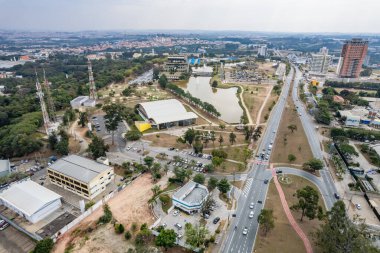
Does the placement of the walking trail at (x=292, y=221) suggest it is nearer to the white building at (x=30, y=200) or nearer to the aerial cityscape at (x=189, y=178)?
the aerial cityscape at (x=189, y=178)

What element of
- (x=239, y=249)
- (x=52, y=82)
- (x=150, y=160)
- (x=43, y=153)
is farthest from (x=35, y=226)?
(x=52, y=82)

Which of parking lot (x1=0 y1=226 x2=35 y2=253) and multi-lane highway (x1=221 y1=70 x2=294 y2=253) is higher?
multi-lane highway (x1=221 y1=70 x2=294 y2=253)

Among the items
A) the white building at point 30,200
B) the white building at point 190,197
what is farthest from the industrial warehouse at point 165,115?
the white building at point 30,200

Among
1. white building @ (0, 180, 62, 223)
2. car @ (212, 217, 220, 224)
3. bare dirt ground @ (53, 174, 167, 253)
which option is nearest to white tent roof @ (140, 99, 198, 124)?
bare dirt ground @ (53, 174, 167, 253)

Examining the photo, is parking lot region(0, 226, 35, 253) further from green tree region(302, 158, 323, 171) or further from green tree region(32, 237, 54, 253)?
green tree region(302, 158, 323, 171)

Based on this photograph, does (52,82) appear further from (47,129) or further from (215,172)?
(215,172)

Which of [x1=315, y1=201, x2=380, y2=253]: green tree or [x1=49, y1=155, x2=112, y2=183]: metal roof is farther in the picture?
[x1=49, y1=155, x2=112, y2=183]: metal roof
